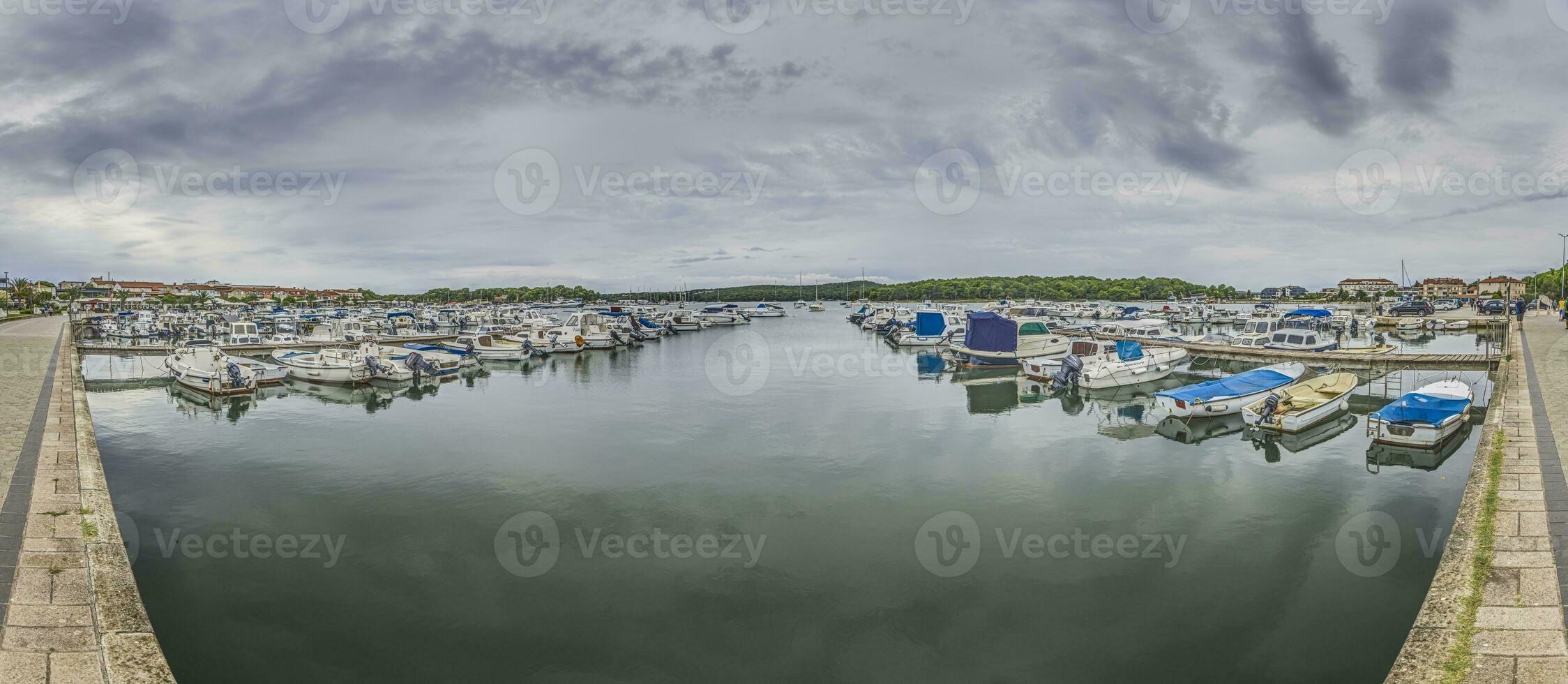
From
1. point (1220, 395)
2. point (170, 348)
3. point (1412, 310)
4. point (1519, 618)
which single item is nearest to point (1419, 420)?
point (1220, 395)

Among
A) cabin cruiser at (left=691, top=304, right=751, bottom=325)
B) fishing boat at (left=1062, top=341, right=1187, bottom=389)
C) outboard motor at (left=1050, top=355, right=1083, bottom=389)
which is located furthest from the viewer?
cabin cruiser at (left=691, top=304, right=751, bottom=325)

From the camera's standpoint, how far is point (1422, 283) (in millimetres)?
151875

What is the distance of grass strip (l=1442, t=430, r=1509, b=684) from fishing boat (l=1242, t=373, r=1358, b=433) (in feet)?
22.4

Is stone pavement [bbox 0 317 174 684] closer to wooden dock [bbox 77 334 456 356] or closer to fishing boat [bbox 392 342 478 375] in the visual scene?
fishing boat [bbox 392 342 478 375]

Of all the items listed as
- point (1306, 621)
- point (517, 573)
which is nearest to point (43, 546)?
point (517, 573)

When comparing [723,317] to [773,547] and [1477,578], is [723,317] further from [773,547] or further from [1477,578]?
[1477,578]

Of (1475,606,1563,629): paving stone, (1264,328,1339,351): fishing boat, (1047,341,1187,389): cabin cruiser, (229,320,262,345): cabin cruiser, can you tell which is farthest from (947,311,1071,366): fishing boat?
(229,320,262,345): cabin cruiser

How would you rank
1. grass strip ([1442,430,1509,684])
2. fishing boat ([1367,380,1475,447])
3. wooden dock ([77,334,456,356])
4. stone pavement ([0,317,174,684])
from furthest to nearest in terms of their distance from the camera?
wooden dock ([77,334,456,356])
fishing boat ([1367,380,1475,447])
stone pavement ([0,317,174,684])
grass strip ([1442,430,1509,684])

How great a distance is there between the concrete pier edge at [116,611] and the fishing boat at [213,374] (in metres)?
17.7

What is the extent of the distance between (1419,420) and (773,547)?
578 inches

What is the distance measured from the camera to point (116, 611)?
22.2 feet

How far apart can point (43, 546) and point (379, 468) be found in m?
7.65

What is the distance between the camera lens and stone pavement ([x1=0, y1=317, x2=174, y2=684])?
18.9ft

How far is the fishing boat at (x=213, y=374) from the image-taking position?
82.1 ft
